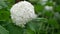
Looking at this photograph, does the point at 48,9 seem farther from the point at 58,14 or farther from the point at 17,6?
the point at 17,6

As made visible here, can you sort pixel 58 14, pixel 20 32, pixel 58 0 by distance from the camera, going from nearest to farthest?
pixel 20 32 → pixel 58 14 → pixel 58 0

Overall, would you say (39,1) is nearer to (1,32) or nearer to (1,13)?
(1,13)

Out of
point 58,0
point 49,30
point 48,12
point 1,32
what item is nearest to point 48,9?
point 48,12

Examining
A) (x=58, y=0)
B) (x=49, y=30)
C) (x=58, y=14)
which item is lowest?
(x=49, y=30)

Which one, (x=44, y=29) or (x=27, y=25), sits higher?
(x=27, y=25)

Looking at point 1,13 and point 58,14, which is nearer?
point 1,13

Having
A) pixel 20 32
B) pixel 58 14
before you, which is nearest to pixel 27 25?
pixel 20 32

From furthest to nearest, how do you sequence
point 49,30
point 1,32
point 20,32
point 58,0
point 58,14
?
point 58,0 → point 58,14 → point 49,30 → point 20,32 → point 1,32

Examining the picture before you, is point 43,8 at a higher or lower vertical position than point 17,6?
lower

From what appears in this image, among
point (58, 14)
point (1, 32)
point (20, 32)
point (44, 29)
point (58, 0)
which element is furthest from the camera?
point (58, 0)
